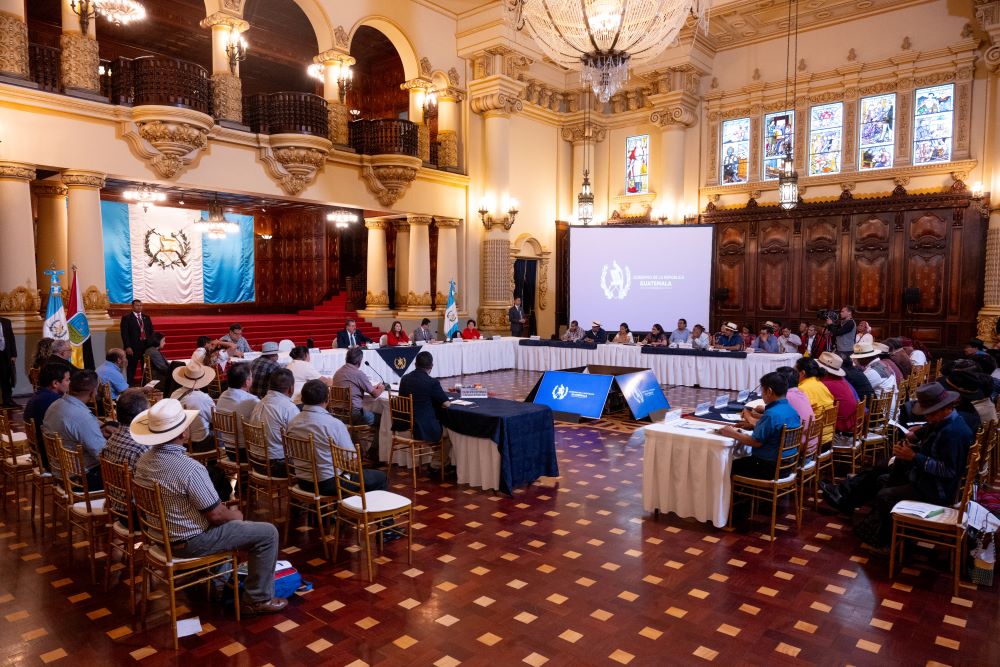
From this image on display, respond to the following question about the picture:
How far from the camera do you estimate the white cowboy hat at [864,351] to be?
8.54 m

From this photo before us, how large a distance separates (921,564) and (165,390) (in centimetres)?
857

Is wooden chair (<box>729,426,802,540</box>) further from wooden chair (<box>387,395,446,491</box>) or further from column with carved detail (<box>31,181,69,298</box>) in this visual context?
column with carved detail (<box>31,181,69,298</box>)

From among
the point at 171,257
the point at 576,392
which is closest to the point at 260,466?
the point at 576,392

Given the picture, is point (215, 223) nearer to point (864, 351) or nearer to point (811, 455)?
point (864, 351)

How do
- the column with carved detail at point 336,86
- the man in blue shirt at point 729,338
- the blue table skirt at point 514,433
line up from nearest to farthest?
the blue table skirt at point 514,433 → the man in blue shirt at point 729,338 → the column with carved detail at point 336,86

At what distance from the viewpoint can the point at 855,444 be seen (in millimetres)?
6125

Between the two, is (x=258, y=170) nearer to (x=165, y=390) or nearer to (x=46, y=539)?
(x=165, y=390)

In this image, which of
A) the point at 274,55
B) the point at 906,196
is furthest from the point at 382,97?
the point at 906,196

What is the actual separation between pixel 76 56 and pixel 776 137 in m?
14.6

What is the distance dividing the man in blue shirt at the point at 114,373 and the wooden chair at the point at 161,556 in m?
3.88

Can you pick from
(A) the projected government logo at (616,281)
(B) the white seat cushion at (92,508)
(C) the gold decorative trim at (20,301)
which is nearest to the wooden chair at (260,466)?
(B) the white seat cushion at (92,508)

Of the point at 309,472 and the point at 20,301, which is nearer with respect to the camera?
the point at 309,472

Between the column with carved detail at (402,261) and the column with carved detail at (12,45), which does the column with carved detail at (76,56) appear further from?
the column with carved detail at (402,261)

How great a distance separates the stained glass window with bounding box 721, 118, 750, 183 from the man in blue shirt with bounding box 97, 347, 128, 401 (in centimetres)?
1440
